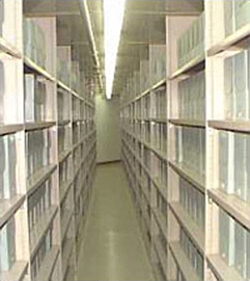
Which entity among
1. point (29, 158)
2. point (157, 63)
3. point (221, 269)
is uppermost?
point (157, 63)

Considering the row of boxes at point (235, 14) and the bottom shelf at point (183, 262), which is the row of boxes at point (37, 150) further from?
the row of boxes at point (235, 14)

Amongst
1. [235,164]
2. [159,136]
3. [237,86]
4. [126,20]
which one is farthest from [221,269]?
[126,20]

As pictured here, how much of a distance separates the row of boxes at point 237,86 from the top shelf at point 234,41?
5 cm

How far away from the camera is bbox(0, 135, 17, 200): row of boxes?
2123 mm

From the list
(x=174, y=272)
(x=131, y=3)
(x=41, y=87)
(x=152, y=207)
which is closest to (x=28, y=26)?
(x=41, y=87)

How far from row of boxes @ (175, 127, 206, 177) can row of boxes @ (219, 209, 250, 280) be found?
2.04ft

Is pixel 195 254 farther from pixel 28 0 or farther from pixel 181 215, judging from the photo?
pixel 28 0

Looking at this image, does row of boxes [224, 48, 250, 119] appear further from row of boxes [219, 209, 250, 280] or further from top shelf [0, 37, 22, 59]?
top shelf [0, 37, 22, 59]

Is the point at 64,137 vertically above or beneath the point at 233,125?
beneath

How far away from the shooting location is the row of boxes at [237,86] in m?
1.94

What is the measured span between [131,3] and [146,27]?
1.06m

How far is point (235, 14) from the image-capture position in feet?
6.75

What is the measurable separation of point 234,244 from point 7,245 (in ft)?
3.16

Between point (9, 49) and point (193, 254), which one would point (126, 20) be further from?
point (9, 49)
